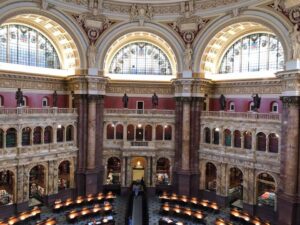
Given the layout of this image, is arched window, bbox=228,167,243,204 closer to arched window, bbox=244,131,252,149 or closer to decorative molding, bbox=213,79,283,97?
arched window, bbox=244,131,252,149

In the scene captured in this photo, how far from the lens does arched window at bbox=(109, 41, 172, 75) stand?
37.0 m

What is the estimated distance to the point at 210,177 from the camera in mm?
34406

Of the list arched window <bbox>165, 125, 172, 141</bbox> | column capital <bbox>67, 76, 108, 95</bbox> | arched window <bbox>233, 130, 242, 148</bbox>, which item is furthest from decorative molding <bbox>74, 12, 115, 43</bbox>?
arched window <bbox>233, 130, 242, 148</bbox>

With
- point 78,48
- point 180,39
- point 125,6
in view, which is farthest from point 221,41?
point 78,48

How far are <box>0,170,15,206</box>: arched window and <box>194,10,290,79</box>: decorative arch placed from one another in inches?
933

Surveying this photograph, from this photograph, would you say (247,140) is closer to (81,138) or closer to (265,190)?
(265,190)

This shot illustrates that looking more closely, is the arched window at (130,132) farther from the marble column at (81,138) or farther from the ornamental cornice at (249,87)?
the ornamental cornice at (249,87)

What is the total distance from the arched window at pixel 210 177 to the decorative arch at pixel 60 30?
63.2ft

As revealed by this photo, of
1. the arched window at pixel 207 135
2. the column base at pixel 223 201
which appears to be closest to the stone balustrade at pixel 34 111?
the arched window at pixel 207 135

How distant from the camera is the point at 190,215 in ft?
86.8

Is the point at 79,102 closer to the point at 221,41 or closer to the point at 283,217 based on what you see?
the point at 221,41

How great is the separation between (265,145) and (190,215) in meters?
10.6

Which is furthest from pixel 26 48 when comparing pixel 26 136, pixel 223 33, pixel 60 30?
pixel 223 33

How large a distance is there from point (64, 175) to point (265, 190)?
22819mm
